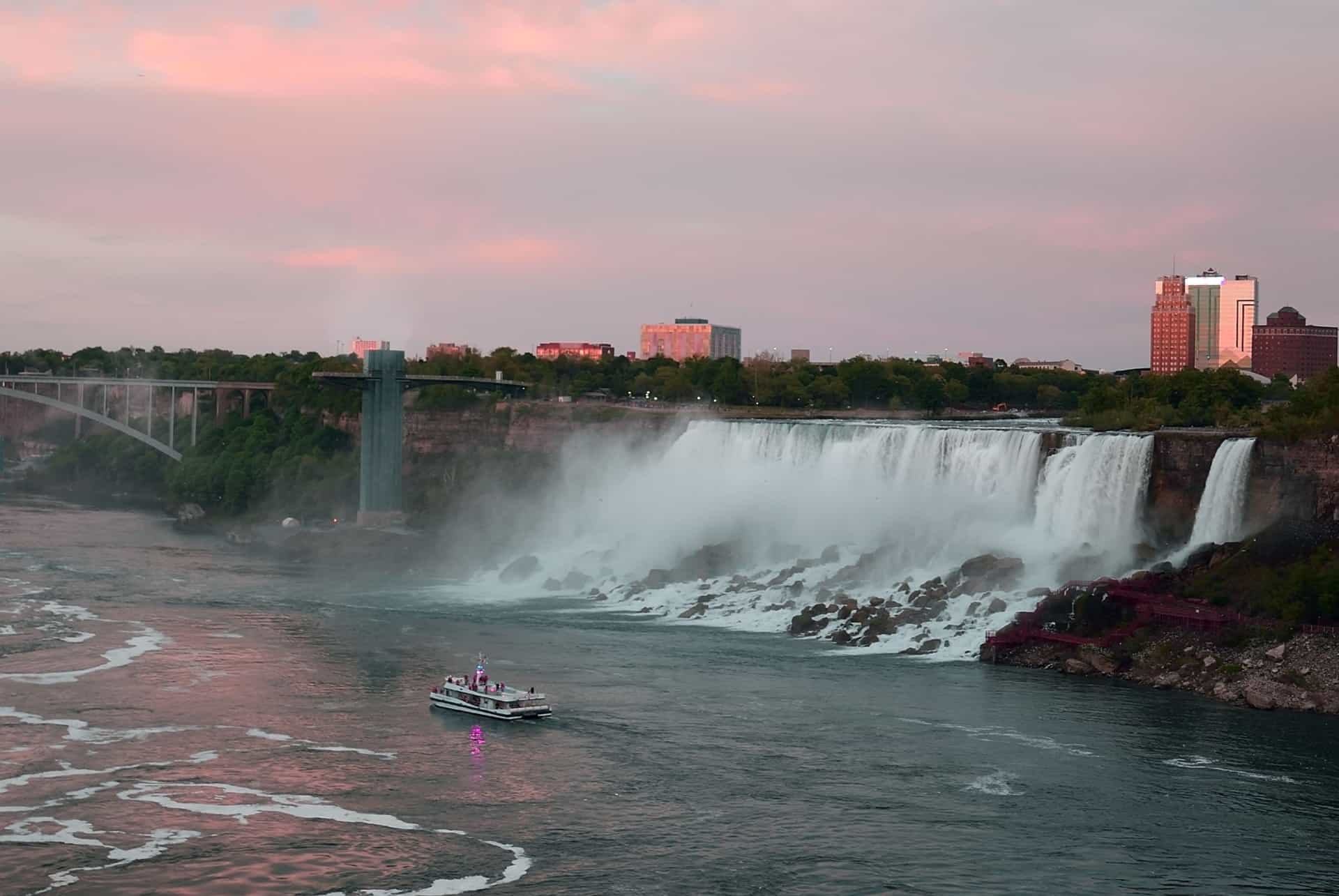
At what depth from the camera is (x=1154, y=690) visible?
42.5 meters

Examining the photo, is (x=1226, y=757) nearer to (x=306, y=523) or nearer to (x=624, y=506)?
(x=624, y=506)

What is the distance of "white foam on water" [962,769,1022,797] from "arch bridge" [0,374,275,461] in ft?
276

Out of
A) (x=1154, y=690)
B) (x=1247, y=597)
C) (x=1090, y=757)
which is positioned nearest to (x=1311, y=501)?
(x=1247, y=597)

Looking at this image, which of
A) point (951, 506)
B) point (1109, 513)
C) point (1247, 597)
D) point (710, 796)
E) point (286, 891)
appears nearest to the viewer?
point (286, 891)

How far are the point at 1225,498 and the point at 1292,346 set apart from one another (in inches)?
4171

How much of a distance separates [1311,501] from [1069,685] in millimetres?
12578

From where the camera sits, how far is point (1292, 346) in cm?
14812

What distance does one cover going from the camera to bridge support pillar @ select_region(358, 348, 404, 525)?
296ft

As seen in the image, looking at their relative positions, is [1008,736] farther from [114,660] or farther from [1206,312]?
[1206,312]

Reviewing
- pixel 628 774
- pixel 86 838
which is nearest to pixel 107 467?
pixel 628 774

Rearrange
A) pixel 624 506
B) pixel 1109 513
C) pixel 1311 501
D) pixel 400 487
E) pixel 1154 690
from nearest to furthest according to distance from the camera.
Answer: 1. pixel 1154 690
2. pixel 1311 501
3. pixel 1109 513
4. pixel 624 506
5. pixel 400 487

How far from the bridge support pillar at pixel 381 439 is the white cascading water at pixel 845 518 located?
1123cm

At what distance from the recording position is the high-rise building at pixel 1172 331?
577 feet

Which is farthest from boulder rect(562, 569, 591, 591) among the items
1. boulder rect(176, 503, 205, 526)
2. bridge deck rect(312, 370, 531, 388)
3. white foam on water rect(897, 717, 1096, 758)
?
boulder rect(176, 503, 205, 526)
